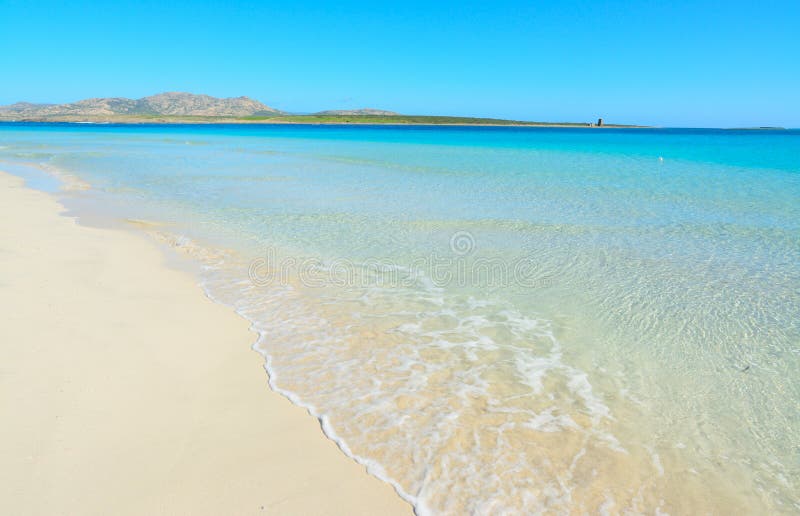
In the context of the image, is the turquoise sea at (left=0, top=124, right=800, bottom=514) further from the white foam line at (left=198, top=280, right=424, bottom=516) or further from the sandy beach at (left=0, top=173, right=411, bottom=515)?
the sandy beach at (left=0, top=173, right=411, bottom=515)

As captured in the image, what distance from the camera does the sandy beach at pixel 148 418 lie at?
305 centimetres

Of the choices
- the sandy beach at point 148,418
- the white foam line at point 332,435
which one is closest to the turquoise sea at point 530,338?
the white foam line at point 332,435

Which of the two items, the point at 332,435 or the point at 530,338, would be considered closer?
the point at 332,435

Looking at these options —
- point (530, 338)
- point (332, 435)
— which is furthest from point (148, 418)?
point (530, 338)

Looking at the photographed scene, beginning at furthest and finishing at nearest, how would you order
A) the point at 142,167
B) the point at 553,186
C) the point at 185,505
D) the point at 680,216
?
the point at 142,167
the point at 553,186
the point at 680,216
the point at 185,505

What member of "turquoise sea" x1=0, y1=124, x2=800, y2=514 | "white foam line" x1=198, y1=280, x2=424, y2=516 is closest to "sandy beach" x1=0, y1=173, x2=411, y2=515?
"white foam line" x1=198, y1=280, x2=424, y2=516

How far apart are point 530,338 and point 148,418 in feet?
12.2

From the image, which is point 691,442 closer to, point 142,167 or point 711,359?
point 711,359

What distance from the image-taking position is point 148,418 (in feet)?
12.3

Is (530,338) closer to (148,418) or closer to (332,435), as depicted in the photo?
(332,435)

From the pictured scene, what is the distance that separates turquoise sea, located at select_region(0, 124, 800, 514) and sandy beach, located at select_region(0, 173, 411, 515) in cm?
32

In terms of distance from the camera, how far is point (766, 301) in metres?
6.41

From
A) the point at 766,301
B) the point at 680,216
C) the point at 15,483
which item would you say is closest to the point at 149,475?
the point at 15,483

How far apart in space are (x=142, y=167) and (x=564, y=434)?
2288 centimetres
